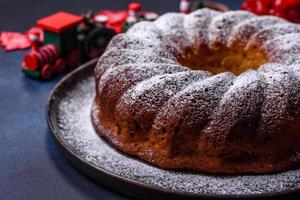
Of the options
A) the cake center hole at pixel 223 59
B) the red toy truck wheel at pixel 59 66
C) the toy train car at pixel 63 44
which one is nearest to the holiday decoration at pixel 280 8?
the cake center hole at pixel 223 59

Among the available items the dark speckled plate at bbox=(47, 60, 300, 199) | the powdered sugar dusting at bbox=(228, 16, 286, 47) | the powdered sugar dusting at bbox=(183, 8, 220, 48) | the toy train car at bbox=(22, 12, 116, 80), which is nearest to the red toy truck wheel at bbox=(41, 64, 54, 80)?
the toy train car at bbox=(22, 12, 116, 80)

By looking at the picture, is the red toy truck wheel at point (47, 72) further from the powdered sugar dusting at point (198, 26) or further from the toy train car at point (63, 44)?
the powdered sugar dusting at point (198, 26)

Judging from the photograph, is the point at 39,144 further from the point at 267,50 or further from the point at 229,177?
the point at 267,50

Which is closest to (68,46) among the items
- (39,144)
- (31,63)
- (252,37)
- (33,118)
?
(31,63)

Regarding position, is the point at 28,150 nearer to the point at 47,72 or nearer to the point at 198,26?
the point at 47,72

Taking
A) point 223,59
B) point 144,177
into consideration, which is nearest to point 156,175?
point 144,177
